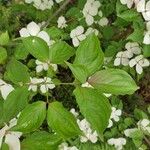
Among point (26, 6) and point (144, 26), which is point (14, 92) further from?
point (26, 6)

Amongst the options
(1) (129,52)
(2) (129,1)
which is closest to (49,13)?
(1) (129,52)

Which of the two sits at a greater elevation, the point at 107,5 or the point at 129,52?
the point at 107,5

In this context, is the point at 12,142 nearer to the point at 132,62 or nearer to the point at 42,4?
the point at 132,62

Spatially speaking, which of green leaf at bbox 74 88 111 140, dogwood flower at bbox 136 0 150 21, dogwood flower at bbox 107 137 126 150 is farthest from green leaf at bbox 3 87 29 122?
dogwood flower at bbox 107 137 126 150

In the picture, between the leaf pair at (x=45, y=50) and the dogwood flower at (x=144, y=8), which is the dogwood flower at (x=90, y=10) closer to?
the dogwood flower at (x=144, y=8)

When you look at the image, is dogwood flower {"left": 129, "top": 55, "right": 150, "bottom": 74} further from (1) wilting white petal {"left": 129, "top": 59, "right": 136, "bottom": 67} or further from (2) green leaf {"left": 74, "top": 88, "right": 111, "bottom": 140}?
(2) green leaf {"left": 74, "top": 88, "right": 111, "bottom": 140}

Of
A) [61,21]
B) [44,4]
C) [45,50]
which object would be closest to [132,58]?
[61,21]
